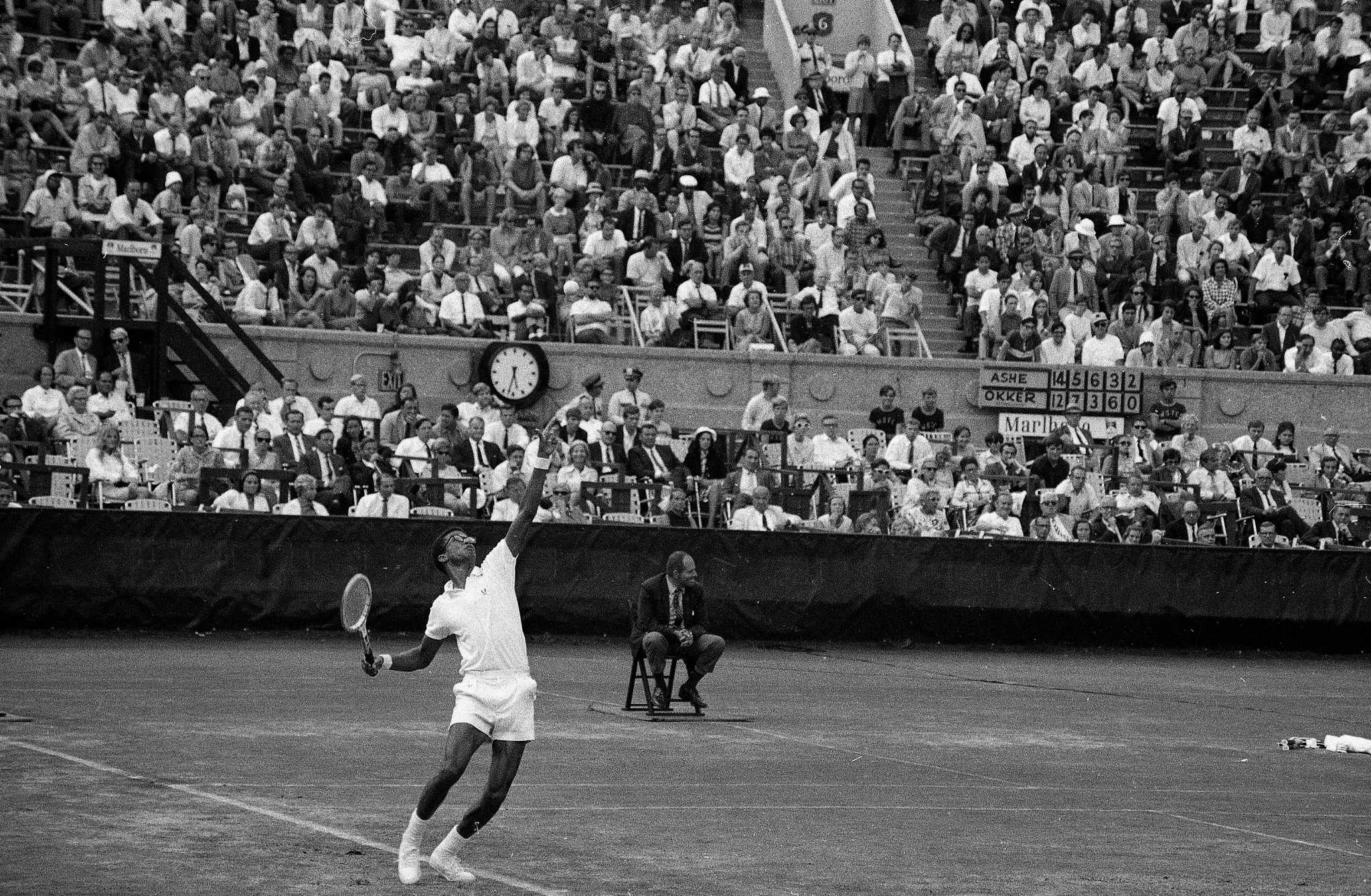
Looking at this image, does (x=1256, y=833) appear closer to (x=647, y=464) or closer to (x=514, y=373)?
(x=647, y=464)

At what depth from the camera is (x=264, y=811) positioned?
1098cm

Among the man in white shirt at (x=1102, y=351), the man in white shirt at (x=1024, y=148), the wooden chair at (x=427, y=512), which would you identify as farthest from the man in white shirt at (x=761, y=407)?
the man in white shirt at (x=1024, y=148)

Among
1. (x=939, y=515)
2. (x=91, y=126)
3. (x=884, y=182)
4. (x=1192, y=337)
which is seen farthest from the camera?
(x=884, y=182)

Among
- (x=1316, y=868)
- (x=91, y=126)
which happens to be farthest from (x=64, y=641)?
(x=1316, y=868)

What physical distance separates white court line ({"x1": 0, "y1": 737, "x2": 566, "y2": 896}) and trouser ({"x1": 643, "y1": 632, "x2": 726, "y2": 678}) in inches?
202

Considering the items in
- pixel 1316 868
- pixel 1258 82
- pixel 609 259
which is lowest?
pixel 1316 868

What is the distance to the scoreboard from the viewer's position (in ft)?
97.8

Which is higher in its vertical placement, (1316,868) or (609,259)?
(609,259)

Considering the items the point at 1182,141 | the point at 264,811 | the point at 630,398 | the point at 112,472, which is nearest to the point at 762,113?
the point at 1182,141

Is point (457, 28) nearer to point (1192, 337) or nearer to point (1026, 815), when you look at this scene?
point (1192, 337)

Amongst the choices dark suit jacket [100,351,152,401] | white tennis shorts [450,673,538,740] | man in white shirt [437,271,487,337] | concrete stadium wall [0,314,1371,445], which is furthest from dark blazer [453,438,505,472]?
white tennis shorts [450,673,538,740]

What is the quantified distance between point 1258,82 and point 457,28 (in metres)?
→ 14.0

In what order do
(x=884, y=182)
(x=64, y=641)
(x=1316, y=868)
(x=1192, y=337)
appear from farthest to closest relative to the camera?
(x=884, y=182) < (x=1192, y=337) < (x=64, y=641) < (x=1316, y=868)

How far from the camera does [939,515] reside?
84.1 feet
